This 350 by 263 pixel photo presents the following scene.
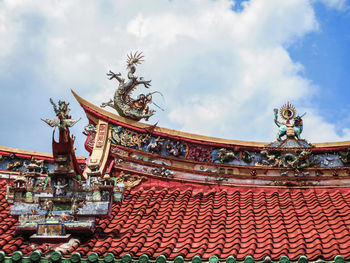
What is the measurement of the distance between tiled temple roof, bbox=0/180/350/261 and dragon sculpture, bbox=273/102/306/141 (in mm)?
1349

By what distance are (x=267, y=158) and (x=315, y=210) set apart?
2.17 m

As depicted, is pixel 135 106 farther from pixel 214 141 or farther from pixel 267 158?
pixel 267 158

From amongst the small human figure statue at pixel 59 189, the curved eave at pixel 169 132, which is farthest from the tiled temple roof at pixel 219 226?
the curved eave at pixel 169 132

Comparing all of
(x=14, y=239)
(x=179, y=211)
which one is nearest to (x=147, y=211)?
(x=179, y=211)

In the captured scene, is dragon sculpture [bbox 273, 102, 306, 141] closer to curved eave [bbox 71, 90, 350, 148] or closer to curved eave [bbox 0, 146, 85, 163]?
curved eave [bbox 71, 90, 350, 148]

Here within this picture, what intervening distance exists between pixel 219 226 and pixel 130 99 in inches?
160

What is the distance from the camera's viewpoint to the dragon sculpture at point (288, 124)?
38.8 feet

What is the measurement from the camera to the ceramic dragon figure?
1173 cm

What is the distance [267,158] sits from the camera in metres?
11.5

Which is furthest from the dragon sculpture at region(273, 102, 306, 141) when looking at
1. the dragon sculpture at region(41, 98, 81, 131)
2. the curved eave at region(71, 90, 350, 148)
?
the dragon sculpture at region(41, 98, 81, 131)

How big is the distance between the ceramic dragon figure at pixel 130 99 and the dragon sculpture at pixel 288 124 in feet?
8.69

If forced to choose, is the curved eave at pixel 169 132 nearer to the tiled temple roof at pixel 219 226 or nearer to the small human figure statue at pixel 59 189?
the tiled temple roof at pixel 219 226

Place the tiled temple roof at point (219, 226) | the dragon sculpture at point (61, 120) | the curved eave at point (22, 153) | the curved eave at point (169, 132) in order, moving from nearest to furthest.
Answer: the tiled temple roof at point (219, 226) → the dragon sculpture at point (61, 120) → the curved eave at point (169, 132) → the curved eave at point (22, 153)

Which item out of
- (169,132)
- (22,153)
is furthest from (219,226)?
(22,153)
